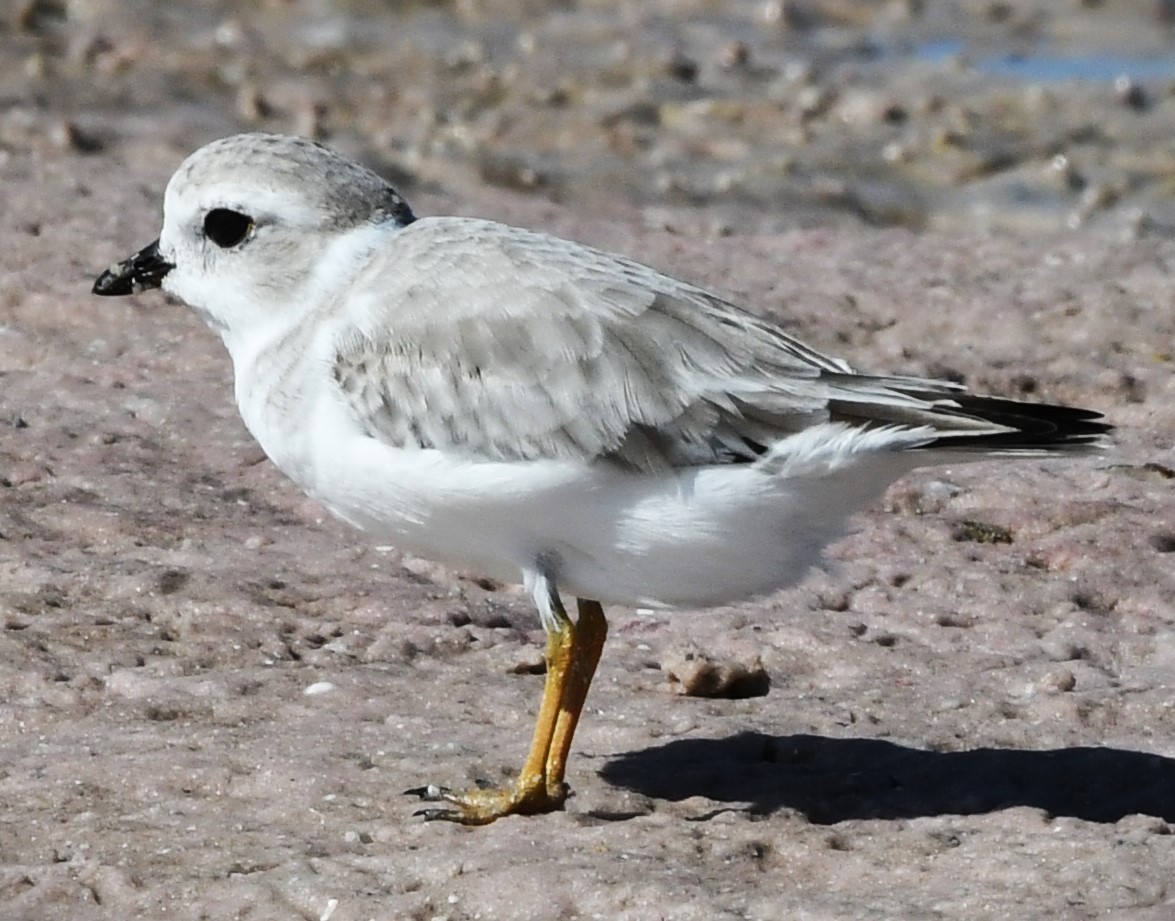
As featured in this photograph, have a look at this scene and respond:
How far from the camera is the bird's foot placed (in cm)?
526

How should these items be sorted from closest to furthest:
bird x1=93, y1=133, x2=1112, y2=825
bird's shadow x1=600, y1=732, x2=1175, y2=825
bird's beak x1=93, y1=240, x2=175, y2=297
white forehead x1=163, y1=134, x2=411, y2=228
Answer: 1. bird x1=93, y1=133, x2=1112, y2=825
2. bird's shadow x1=600, y1=732, x2=1175, y2=825
3. white forehead x1=163, y1=134, x2=411, y2=228
4. bird's beak x1=93, y1=240, x2=175, y2=297

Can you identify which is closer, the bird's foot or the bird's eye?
the bird's foot

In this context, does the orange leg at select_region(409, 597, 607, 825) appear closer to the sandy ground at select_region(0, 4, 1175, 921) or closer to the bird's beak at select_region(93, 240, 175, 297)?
the sandy ground at select_region(0, 4, 1175, 921)

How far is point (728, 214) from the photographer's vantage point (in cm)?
1240

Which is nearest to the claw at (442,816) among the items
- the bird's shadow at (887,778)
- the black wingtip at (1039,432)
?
the bird's shadow at (887,778)

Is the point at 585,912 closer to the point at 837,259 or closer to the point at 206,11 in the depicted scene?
the point at 837,259

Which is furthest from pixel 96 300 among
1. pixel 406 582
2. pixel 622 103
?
pixel 622 103

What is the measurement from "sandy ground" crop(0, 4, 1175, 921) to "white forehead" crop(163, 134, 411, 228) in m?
1.35

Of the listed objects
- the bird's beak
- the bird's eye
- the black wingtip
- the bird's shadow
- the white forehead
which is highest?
the white forehead

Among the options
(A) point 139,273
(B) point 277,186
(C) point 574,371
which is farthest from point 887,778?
(A) point 139,273

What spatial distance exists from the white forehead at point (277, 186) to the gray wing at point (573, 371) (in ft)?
1.08

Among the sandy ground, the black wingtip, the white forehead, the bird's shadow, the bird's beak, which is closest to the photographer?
the sandy ground

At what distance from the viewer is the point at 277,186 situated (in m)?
5.83

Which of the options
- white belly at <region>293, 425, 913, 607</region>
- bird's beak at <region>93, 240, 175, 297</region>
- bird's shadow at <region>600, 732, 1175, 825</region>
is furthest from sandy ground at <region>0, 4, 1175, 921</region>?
bird's beak at <region>93, 240, 175, 297</region>
